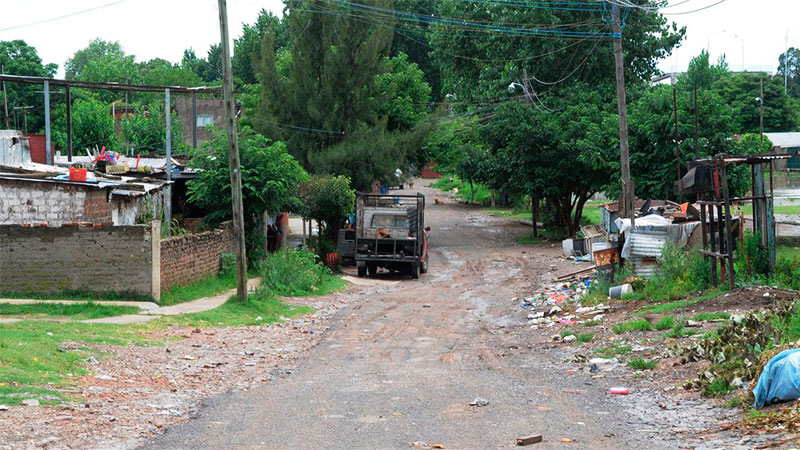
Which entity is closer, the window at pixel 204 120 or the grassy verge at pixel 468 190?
the window at pixel 204 120

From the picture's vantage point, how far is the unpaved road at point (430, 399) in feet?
30.1

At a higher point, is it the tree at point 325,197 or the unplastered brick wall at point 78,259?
the tree at point 325,197

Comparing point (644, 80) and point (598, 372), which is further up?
point (644, 80)

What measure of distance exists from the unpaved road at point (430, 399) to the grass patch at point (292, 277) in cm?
384

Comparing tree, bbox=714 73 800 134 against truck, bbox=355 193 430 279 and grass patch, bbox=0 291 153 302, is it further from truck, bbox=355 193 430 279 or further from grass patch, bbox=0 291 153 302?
grass patch, bbox=0 291 153 302

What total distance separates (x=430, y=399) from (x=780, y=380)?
4247 mm

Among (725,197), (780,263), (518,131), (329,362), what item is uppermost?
(518,131)

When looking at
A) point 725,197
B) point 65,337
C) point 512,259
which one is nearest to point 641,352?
point 725,197

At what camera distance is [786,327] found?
11.9 meters

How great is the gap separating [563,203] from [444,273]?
11653 millimetres

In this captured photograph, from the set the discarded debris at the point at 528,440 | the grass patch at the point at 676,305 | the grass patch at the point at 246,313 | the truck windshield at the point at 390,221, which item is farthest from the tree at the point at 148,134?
the discarded debris at the point at 528,440

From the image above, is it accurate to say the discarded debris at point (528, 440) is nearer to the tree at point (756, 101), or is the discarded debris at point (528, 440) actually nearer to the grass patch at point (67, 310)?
the grass patch at point (67, 310)

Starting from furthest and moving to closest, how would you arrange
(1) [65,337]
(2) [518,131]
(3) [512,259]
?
(2) [518,131], (3) [512,259], (1) [65,337]

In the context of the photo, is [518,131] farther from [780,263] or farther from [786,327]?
[786,327]
